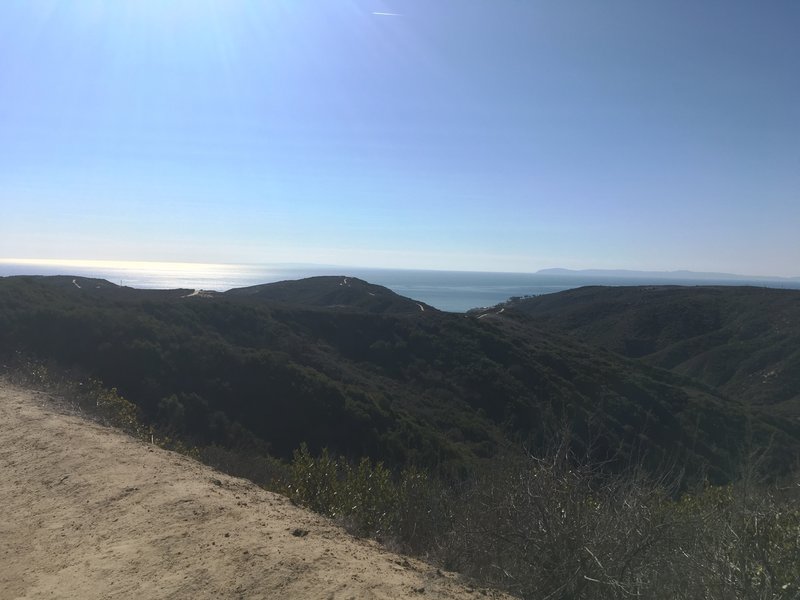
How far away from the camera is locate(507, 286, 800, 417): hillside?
36.8 m

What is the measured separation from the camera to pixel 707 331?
53344mm

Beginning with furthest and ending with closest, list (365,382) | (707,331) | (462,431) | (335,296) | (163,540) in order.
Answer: (707,331)
(335,296)
(365,382)
(462,431)
(163,540)

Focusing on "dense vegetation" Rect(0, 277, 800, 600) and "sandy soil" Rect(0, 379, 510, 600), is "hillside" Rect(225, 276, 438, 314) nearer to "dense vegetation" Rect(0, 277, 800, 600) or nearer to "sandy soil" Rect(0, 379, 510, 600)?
"dense vegetation" Rect(0, 277, 800, 600)

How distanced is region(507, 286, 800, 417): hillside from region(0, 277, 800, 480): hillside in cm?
918

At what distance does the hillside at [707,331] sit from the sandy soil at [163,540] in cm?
3269

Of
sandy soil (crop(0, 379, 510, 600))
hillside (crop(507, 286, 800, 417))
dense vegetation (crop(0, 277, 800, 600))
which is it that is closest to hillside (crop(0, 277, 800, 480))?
dense vegetation (crop(0, 277, 800, 600))

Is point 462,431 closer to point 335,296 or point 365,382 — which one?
point 365,382

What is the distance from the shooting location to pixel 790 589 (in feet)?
9.19

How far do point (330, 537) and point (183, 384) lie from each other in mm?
13580

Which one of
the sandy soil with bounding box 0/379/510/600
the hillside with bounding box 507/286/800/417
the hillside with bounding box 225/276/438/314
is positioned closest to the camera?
the sandy soil with bounding box 0/379/510/600

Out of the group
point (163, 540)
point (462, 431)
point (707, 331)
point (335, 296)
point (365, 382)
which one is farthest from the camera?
point (707, 331)

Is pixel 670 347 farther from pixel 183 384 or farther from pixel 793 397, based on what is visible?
pixel 183 384

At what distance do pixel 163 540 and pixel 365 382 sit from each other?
1883 cm

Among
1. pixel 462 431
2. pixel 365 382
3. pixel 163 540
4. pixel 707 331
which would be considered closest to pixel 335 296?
pixel 365 382
